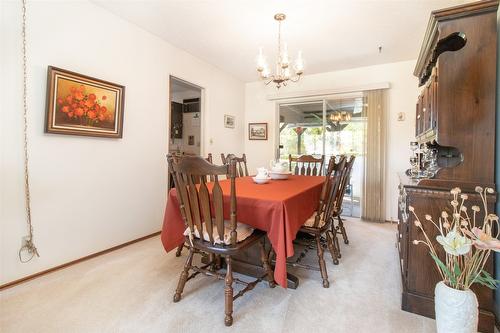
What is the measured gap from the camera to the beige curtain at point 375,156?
3.85 m

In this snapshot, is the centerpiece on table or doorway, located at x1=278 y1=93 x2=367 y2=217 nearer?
the centerpiece on table

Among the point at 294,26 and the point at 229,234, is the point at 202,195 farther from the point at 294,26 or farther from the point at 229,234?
the point at 294,26

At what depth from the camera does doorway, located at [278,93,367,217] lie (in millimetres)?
4160

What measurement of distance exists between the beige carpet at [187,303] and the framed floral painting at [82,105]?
1.27m

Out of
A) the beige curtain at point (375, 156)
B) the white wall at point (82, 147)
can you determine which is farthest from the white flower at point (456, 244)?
the beige curtain at point (375, 156)

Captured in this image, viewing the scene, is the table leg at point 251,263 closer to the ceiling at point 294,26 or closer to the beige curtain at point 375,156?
the ceiling at point 294,26

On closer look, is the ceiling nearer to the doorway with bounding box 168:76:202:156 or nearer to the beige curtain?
the beige curtain

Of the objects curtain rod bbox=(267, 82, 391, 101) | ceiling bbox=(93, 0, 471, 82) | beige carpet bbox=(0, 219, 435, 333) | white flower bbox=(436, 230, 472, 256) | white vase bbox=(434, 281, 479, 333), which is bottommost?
beige carpet bbox=(0, 219, 435, 333)

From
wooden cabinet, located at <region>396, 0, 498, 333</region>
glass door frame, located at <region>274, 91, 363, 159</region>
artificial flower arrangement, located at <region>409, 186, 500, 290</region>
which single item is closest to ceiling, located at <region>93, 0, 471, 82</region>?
glass door frame, located at <region>274, 91, 363, 159</region>

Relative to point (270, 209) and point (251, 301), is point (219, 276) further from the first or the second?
point (270, 209)

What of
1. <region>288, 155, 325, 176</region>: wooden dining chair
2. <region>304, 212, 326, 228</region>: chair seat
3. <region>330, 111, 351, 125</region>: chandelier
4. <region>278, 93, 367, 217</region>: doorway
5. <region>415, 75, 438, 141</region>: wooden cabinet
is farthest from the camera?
<region>330, 111, 351, 125</region>: chandelier

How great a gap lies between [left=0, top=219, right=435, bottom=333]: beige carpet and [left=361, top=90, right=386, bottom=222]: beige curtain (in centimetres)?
175

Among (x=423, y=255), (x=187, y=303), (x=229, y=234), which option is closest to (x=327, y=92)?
(x=423, y=255)

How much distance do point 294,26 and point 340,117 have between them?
2020mm
